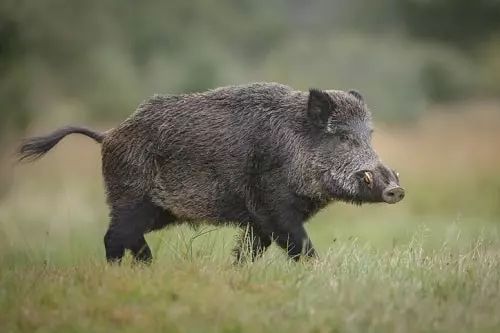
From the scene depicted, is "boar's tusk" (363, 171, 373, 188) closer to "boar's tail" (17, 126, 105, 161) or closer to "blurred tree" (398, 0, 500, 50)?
"boar's tail" (17, 126, 105, 161)

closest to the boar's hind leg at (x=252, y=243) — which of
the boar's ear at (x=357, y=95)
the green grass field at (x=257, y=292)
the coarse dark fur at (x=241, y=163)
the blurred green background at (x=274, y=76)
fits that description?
the coarse dark fur at (x=241, y=163)

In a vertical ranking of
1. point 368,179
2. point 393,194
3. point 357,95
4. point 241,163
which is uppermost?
point 357,95

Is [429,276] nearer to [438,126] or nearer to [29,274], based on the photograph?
[29,274]

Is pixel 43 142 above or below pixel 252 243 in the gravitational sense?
above

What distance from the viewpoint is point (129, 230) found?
8.21m

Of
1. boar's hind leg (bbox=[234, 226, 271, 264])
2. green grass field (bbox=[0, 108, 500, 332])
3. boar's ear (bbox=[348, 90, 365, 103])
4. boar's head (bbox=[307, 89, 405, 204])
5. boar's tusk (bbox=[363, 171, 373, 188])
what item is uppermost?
boar's ear (bbox=[348, 90, 365, 103])

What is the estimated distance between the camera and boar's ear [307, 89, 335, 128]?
26.5 feet

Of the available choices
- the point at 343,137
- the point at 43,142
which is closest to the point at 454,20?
the point at 343,137

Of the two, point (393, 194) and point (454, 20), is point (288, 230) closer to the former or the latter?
point (393, 194)

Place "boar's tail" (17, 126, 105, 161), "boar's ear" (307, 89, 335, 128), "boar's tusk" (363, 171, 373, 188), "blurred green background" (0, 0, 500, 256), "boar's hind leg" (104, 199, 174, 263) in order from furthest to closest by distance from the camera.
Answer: "blurred green background" (0, 0, 500, 256) → "boar's tail" (17, 126, 105, 161) → "boar's hind leg" (104, 199, 174, 263) → "boar's ear" (307, 89, 335, 128) → "boar's tusk" (363, 171, 373, 188)

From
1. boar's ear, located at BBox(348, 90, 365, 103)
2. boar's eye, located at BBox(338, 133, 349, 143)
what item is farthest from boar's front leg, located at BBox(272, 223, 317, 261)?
boar's ear, located at BBox(348, 90, 365, 103)

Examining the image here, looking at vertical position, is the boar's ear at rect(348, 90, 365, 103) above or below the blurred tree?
below

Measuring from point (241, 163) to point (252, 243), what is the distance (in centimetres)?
69

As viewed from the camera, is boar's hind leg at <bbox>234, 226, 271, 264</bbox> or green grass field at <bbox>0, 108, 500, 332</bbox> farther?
boar's hind leg at <bbox>234, 226, 271, 264</bbox>
